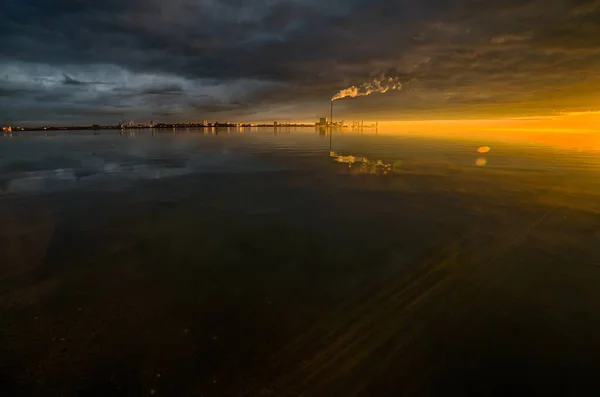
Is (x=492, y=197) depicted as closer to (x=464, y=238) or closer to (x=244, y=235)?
(x=464, y=238)

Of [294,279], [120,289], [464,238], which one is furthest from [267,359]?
[464,238]

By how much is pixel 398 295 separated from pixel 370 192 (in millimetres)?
10872

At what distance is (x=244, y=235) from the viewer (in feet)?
35.6

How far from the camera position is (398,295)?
23.5ft

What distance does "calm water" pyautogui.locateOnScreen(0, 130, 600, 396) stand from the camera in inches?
195

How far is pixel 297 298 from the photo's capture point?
7.04 m

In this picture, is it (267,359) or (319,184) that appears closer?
(267,359)

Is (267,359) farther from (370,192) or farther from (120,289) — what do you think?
(370,192)

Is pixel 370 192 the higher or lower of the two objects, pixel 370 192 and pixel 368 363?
the higher

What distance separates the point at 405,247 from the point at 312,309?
181 inches

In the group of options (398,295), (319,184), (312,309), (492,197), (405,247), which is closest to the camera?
(312,309)

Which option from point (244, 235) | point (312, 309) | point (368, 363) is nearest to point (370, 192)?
point (244, 235)

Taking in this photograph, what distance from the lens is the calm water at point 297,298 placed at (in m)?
4.95

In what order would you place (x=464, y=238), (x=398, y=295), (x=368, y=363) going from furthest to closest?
(x=464, y=238)
(x=398, y=295)
(x=368, y=363)
